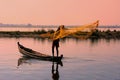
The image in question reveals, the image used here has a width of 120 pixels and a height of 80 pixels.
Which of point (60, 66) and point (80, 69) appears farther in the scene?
point (60, 66)

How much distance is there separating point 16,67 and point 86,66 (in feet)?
13.2

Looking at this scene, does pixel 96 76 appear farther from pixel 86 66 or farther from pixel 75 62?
pixel 75 62

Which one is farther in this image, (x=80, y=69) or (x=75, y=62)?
(x=75, y=62)

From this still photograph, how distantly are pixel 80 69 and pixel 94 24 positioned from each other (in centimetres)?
323

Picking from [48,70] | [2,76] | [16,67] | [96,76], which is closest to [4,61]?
[16,67]

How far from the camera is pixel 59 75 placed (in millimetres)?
19812

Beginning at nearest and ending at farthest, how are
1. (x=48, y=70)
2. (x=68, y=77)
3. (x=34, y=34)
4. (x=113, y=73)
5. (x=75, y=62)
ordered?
(x=68, y=77), (x=113, y=73), (x=48, y=70), (x=75, y=62), (x=34, y=34)

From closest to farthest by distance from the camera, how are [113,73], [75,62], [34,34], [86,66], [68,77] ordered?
1. [68,77]
2. [113,73]
3. [86,66]
4. [75,62]
5. [34,34]

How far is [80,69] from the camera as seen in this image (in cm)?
2219

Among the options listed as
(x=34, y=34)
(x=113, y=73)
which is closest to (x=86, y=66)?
(x=113, y=73)

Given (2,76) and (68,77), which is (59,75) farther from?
(2,76)

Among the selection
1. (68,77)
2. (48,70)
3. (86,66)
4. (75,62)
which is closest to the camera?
(68,77)

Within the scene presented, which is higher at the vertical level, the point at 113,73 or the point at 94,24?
the point at 94,24

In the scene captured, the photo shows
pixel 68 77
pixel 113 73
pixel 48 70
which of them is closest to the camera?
pixel 68 77
